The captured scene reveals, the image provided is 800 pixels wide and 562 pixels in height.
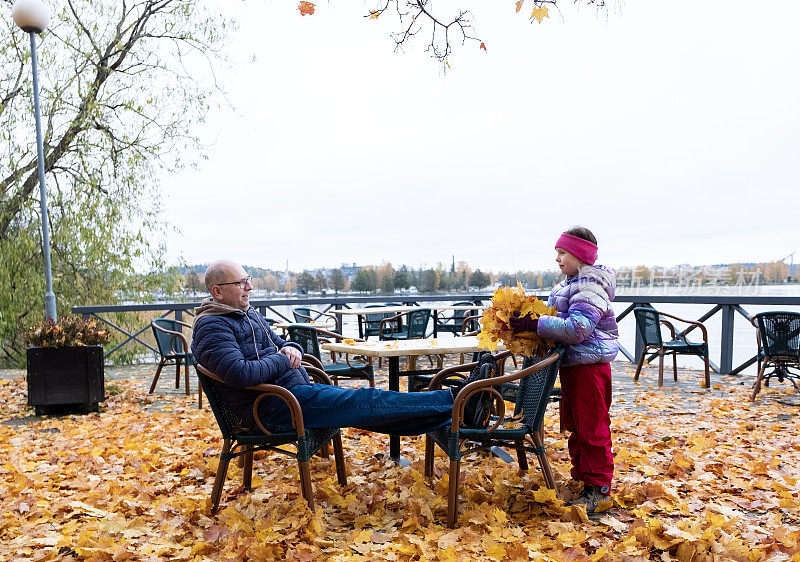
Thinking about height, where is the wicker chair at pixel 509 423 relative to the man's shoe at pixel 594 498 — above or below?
above

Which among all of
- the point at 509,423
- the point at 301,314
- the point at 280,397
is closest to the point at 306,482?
the point at 280,397

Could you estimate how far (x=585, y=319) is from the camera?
111 inches

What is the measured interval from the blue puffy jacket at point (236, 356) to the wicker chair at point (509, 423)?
84cm

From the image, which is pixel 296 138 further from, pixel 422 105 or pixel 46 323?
pixel 46 323

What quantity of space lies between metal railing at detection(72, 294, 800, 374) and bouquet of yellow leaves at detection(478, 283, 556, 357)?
5626 millimetres

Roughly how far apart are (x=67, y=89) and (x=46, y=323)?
6243 mm

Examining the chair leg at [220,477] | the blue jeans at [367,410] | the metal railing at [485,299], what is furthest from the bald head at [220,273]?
the metal railing at [485,299]

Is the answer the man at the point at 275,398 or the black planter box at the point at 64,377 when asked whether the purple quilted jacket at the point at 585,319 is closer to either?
the man at the point at 275,398

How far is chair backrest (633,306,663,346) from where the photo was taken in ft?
22.2

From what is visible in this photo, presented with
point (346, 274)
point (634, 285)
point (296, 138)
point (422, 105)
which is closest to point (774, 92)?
point (634, 285)

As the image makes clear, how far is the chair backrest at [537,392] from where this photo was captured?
2.90m

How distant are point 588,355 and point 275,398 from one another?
1520 mm

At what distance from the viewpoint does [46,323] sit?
5.88m

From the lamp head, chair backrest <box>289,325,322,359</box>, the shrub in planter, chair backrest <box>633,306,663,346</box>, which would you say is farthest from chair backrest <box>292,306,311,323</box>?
the lamp head
